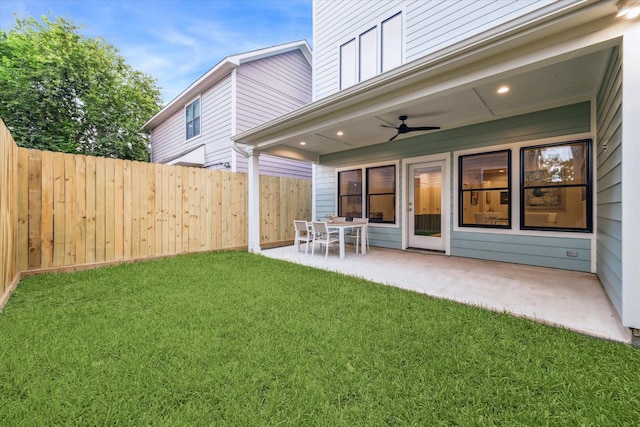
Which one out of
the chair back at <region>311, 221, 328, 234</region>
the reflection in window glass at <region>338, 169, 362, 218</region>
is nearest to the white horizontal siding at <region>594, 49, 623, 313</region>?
the chair back at <region>311, 221, 328, 234</region>

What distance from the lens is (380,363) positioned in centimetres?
186

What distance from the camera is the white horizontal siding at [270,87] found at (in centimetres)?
840

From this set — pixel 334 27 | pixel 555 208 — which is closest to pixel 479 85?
pixel 555 208

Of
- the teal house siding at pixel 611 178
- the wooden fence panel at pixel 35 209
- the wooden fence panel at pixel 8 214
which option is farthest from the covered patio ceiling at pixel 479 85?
the wooden fence panel at pixel 8 214

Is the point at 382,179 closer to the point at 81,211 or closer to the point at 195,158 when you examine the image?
the point at 81,211

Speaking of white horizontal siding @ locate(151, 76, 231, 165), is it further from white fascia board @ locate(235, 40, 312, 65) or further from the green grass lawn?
the green grass lawn

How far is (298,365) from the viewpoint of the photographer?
72.3 inches

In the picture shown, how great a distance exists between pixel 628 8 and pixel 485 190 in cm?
342

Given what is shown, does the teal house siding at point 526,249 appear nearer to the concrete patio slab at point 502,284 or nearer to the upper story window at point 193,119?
the concrete patio slab at point 502,284

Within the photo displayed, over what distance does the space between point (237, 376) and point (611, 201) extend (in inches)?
159

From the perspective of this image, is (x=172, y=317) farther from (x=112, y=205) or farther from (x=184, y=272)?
(x=112, y=205)

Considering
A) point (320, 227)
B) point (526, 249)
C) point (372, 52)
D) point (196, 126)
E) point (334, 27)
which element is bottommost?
point (526, 249)

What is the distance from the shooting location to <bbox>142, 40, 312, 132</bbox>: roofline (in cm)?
802

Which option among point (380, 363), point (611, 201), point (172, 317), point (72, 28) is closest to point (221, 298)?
point (172, 317)
